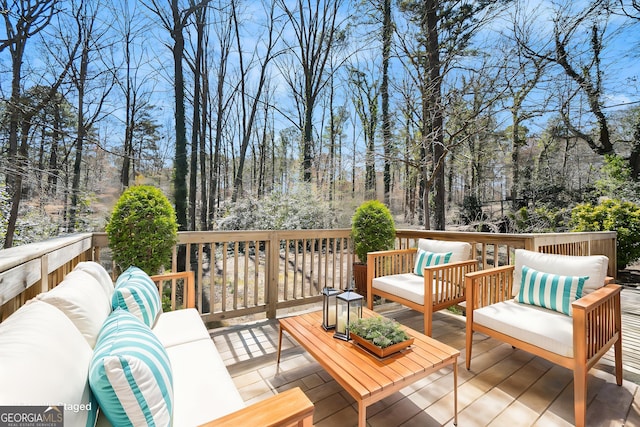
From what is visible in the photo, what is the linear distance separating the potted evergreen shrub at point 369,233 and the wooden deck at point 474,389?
140cm

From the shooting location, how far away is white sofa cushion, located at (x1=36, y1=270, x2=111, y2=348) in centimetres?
111

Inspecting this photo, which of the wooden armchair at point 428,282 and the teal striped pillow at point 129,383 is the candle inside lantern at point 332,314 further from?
the teal striped pillow at point 129,383

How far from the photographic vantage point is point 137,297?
1646mm

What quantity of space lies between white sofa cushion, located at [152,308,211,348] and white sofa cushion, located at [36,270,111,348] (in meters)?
0.44

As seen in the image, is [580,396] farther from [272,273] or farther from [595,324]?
[272,273]

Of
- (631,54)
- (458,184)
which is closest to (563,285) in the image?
(631,54)

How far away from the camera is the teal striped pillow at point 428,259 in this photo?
9.88ft

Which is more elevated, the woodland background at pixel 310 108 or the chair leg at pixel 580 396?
the woodland background at pixel 310 108

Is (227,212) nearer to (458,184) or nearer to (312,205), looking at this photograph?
(312,205)

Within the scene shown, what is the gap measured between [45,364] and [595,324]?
2712 mm

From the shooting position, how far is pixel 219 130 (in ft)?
29.4

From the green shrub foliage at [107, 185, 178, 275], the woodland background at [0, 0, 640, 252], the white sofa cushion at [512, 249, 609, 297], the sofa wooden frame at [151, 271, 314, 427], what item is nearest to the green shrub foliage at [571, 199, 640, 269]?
the woodland background at [0, 0, 640, 252]

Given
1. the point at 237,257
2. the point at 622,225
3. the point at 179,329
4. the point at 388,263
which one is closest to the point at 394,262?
the point at 388,263

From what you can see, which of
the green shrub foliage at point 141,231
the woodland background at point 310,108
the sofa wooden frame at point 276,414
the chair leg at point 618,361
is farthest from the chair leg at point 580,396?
the woodland background at point 310,108
